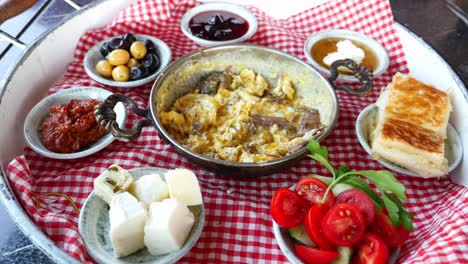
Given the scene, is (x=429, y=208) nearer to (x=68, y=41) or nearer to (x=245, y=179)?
(x=245, y=179)

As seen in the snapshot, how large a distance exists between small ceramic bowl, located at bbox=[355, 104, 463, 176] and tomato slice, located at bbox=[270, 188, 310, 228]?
710 millimetres

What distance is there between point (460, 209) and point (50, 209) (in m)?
1.91

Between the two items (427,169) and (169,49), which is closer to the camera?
(427,169)

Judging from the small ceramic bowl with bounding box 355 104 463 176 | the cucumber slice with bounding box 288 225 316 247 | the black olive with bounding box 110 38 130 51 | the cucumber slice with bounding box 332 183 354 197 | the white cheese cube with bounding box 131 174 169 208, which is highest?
the black olive with bounding box 110 38 130 51

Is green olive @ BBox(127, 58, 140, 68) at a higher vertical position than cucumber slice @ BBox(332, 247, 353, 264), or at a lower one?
higher

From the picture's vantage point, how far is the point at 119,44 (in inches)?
113

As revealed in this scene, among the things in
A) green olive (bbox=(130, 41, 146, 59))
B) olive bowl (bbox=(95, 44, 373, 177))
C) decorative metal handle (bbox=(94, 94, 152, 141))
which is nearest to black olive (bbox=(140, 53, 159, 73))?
green olive (bbox=(130, 41, 146, 59))

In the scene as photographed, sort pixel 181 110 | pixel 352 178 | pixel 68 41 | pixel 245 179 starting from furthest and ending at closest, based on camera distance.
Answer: pixel 68 41 → pixel 181 110 → pixel 245 179 → pixel 352 178

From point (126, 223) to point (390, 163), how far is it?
1403mm

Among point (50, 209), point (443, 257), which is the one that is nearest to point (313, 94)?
point (443, 257)

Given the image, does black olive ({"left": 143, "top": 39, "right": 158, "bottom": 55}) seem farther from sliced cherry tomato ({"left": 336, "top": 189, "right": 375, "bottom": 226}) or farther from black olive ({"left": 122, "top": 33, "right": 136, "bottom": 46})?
sliced cherry tomato ({"left": 336, "top": 189, "right": 375, "bottom": 226})

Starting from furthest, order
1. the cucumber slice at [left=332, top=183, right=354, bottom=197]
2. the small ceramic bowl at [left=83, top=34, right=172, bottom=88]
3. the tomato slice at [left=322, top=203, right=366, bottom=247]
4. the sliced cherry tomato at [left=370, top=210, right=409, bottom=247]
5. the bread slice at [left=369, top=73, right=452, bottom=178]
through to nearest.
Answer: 1. the small ceramic bowl at [left=83, top=34, right=172, bottom=88]
2. the bread slice at [left=369, top=73, right=452, bottom=178]
3. the cucumber slice at [left=332, top=183, right=354, bottom=197]
4. the sliced cherry tomato at [left=370, top=210, right=409, bottom=247]
5. the tomato slice at [left=322, top=203, right=366, bottom=247]

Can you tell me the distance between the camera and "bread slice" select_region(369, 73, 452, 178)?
7.18 ft

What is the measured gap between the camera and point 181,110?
2.54 metres
